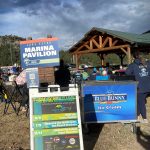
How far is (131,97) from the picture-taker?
8.29 m

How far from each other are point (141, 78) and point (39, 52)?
3.10 m

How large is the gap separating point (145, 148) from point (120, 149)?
0.48 m

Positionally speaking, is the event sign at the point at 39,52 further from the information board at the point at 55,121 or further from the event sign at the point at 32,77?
the information board at the point at 55,121

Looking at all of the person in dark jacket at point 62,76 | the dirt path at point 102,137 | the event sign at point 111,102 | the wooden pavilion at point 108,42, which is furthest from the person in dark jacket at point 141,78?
the wooden pavilion at point 108,42

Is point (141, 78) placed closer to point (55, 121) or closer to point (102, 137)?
point (102, 137)

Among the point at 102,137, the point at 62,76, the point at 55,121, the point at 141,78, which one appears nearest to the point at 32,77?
the point at 62,76

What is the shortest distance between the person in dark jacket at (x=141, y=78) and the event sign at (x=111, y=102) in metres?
0.26

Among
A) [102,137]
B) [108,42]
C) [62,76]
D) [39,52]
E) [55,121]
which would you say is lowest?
A: [102,137]

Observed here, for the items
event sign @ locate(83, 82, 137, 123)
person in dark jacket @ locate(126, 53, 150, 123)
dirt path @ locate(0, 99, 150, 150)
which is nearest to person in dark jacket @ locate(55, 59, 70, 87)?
dirt path @ locate(0, 99, 150, 150)

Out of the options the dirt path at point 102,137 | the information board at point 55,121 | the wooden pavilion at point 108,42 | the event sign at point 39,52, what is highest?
the wooden pavilion at point 108,42

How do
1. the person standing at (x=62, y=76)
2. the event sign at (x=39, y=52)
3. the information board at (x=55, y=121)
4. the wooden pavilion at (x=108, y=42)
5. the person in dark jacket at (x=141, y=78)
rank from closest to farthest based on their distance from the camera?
the information board at (x=55, y=121)
the person in dark jacket at (x=141, y=78)
the event sign at (x=39, y=52)
the person standing at (x=62, y=76)
the wooden pavilion at (x=108, y=42)

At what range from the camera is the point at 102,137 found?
7613mm

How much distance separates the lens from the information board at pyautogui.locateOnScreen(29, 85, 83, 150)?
5898 mm

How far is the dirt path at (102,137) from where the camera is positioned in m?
6.96
